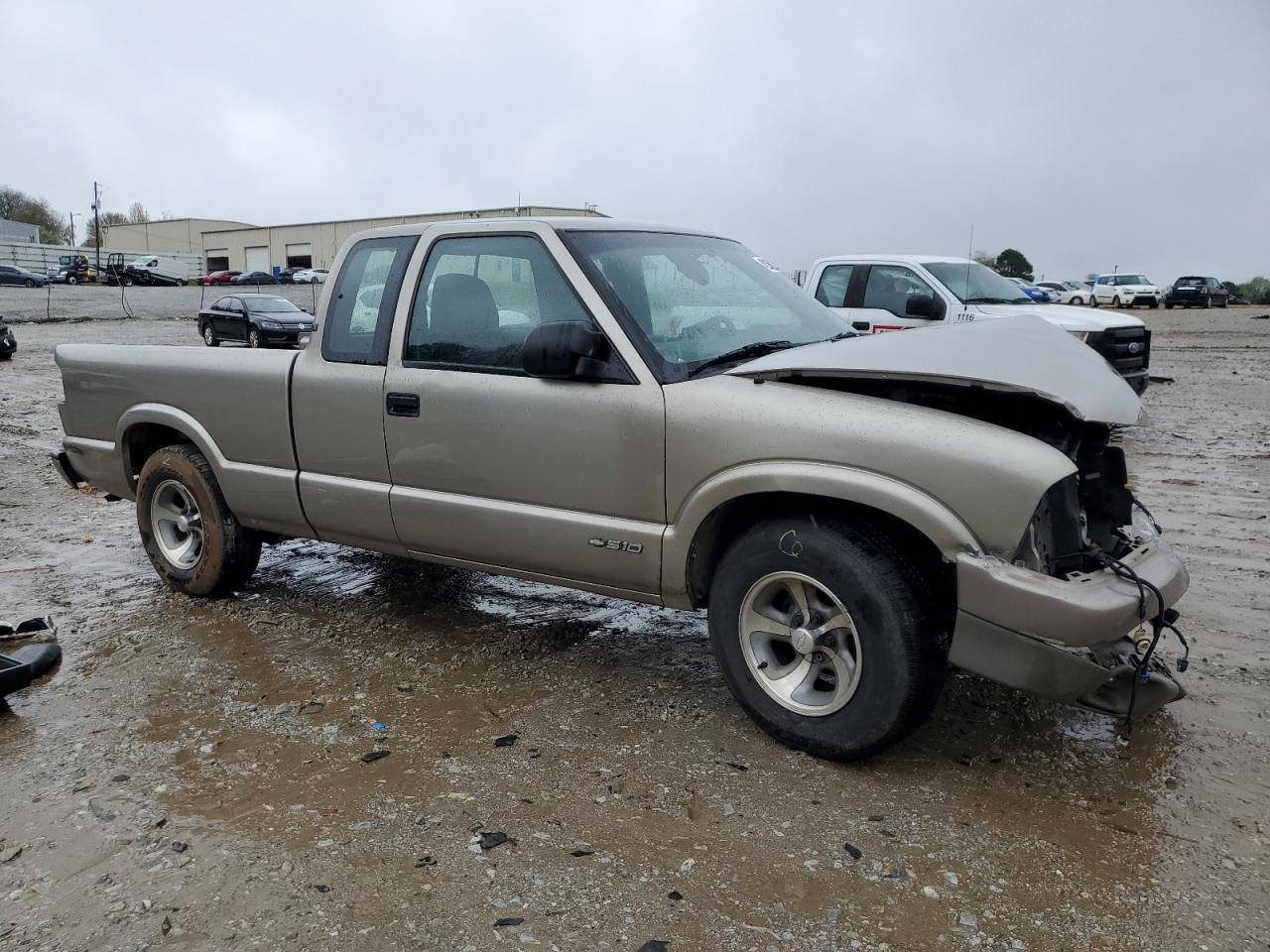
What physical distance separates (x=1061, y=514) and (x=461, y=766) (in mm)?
2234

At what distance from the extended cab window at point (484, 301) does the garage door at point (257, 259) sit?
247ft

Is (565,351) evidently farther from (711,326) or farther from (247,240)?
(247,240)

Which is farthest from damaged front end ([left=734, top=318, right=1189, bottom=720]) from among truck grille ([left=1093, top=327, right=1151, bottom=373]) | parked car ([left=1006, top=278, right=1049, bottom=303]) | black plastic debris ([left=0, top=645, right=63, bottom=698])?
parked car ([left=1006, top=278, right=1049, bottom=303])

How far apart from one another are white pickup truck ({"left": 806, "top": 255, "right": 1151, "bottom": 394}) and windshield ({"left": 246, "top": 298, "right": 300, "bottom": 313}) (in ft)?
59.1

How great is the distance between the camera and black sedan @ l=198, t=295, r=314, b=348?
2478 centimetres

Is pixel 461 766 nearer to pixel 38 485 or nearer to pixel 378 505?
pixel 378 505

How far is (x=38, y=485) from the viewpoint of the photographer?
887 cm

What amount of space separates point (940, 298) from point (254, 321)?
19252mm

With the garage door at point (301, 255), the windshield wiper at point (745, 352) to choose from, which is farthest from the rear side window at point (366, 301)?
the garage door at point (301, 255)

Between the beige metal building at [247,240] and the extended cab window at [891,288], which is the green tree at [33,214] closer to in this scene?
the beige metal building at [247,240]

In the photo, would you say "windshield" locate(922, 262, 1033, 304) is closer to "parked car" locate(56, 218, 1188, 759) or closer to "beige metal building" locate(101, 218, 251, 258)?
"parked car" locate(56, 218, 1188, 759)

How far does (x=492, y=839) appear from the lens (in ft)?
10.3

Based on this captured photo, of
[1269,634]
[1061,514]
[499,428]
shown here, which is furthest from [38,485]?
[1269,634]

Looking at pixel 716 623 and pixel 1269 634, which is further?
pixel 1269 634
